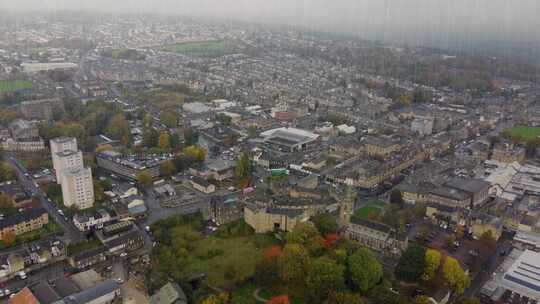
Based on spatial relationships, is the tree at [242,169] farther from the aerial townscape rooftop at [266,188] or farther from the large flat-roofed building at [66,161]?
the large flat-roofed building at [66,161]

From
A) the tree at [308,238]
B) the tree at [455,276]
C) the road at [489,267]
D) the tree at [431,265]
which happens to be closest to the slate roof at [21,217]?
the tree at [308,238]

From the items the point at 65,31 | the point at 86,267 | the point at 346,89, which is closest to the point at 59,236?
the point at 86,267

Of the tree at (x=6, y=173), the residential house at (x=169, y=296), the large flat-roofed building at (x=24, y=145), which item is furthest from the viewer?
the large flat-roofed building at (x=24, y=145)

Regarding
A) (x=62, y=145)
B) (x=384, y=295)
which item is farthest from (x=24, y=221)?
(x=384, y=295)

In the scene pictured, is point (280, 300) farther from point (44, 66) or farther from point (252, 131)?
point (44, 66)

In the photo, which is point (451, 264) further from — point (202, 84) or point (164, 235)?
point (202, 84)

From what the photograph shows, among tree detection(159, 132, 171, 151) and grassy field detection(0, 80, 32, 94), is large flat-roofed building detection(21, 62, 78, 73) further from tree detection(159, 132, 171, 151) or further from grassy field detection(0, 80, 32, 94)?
tree detection(159, 132, 171, 151)
